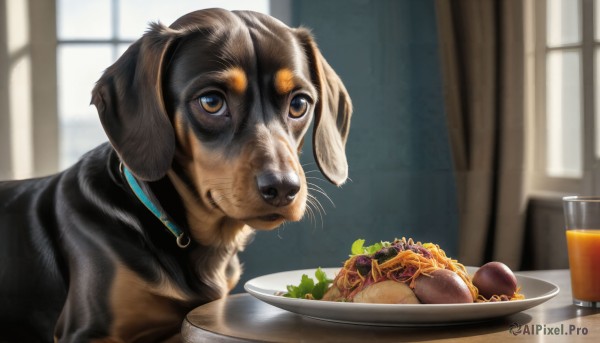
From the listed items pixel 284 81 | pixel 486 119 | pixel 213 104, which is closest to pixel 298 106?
pixel 284 81

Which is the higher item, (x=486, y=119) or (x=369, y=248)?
(x=486, y=119)

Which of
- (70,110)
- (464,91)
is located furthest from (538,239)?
(70,110)

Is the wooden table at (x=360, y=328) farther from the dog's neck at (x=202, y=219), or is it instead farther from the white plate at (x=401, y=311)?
the dog's neck at (x=202, y=219)

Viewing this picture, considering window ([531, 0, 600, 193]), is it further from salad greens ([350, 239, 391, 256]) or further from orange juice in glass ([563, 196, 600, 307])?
salad greens ([350, 239, 391, 256])

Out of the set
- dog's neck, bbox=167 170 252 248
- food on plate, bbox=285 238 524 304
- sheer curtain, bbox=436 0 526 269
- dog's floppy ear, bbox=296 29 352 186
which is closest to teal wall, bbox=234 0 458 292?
sheer curtain, bbox=436 0 526 269

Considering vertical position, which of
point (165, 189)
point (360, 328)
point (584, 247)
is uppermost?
point (165, 189)

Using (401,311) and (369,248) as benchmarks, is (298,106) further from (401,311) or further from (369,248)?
(401,311)

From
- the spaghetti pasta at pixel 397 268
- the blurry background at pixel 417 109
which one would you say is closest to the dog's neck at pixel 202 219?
the spaghetti pasta at pixel 397 268
